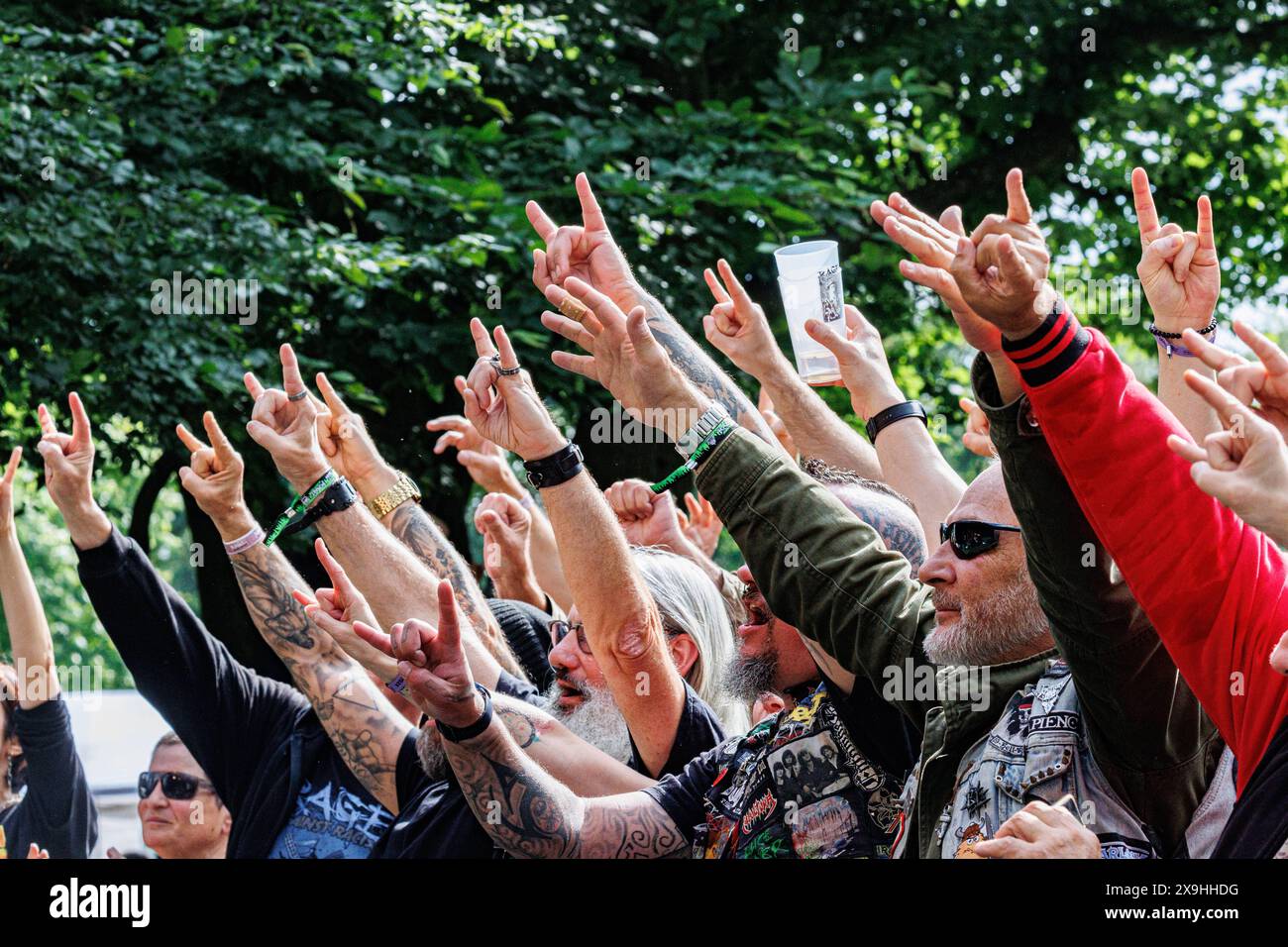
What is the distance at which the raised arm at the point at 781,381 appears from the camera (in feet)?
12.4

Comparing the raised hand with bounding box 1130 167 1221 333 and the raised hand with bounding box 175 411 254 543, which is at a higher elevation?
the raised hand with bounding box 1130 167 1221 333

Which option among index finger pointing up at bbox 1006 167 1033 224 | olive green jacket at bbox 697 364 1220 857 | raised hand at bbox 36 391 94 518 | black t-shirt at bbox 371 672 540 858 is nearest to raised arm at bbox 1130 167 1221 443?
olive green jacket at bbox 697 364 1220 857

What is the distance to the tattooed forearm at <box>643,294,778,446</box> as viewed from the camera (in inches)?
134

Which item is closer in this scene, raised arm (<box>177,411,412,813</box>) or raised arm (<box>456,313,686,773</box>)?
raised arm (<box>456,313,686,773</box>)

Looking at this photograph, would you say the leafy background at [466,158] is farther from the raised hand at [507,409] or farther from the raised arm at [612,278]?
the raised arm at [612,278]

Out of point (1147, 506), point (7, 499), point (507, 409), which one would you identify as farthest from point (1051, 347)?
point (7, 499)

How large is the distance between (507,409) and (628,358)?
423 millimetres

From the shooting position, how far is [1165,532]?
2.13m

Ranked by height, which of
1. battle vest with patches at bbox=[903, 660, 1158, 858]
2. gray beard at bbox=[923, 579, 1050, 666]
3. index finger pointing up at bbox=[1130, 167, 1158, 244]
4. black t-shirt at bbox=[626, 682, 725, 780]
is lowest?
black t-shirt at bbox=[626, 682, 725, 780]

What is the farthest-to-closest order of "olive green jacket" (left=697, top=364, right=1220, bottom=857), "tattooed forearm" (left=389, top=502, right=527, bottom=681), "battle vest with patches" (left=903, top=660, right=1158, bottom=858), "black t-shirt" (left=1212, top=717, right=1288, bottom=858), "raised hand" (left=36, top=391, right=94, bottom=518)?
1. "tattooed forearm" (left=389, top=502, right=527, bottom=681)
2. "raised hand" (left=36, top=391, right=94, bottom=518)
3. "olive green jacket" (left=697, top=364, right=1220, bottom=857)
4. "battle vest with patches" (left=903, top=660, right=1158, bottom=858)
5. "black t-shirt" (left=1212, top=717, right=1288, bottom=858)

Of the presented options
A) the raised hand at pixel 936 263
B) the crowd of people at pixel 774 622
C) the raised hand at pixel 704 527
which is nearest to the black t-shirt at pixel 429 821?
the crowd of people at pixel 774 622

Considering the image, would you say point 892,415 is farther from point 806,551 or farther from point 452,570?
point 452,570

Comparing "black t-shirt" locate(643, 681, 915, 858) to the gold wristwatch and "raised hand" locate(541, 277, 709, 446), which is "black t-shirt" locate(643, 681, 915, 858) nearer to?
"raised hand" locate(541, 277, 709, 446)

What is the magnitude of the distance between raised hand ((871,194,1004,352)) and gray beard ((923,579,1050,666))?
0.52 m
